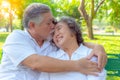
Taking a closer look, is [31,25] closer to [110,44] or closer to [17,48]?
[17,48]

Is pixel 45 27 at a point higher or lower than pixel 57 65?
higher

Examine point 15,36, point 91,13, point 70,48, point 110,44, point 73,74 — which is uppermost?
→ point 15,36

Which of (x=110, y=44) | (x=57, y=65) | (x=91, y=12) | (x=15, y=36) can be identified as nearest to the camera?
(x=57, y=65)

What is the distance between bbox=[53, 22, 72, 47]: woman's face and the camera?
2.71m

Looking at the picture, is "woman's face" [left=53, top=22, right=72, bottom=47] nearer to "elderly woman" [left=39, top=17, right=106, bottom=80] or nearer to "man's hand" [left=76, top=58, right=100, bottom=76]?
"elderly woman" [left=39, top=17, right=106, bottom=80]

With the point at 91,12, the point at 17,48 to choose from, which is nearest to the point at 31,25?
the point at 17,48

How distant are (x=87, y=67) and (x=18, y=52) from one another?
1.97ft

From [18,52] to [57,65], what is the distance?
0.35 m

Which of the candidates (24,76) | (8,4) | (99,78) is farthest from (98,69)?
(8,4)

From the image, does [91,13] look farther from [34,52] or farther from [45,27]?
[34,52]

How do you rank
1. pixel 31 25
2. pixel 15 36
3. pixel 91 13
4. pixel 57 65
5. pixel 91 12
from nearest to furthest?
pixel 57 65 < pixel 15 36 < pixel 31 25 < pixel 91 13 < pixel 91 12

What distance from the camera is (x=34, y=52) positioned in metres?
2.63

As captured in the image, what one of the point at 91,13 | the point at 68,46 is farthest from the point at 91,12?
the point at 68,46

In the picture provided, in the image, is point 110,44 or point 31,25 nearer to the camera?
point 31,25
